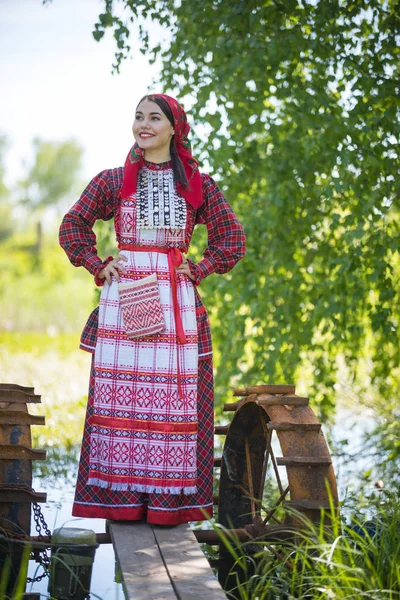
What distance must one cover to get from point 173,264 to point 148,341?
0.33 meters

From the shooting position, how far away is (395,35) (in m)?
5.54

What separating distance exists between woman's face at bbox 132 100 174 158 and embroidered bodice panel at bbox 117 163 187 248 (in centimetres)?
14

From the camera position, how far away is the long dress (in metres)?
3.76

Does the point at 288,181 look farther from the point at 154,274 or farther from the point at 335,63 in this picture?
the point at 154,274

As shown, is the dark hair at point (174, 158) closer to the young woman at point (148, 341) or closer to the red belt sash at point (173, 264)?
the young woman at point (148, 341)

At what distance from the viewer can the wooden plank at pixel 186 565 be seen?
2988mm

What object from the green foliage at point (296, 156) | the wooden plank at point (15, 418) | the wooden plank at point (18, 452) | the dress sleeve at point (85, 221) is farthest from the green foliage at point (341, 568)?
the green foliage at point (296, 156)

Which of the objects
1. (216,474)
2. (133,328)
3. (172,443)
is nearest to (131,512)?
(172,443)

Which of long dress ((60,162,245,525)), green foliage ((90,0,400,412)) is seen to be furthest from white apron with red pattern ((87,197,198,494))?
green foliage ((90,0,400,412))

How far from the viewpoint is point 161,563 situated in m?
3.26

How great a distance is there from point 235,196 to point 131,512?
11.2 ft

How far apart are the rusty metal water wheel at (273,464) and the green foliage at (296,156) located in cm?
168

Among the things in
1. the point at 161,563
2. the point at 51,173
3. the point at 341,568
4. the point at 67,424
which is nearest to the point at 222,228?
the point at 161,563

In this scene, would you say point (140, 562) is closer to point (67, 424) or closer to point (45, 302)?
point (67, 424)
